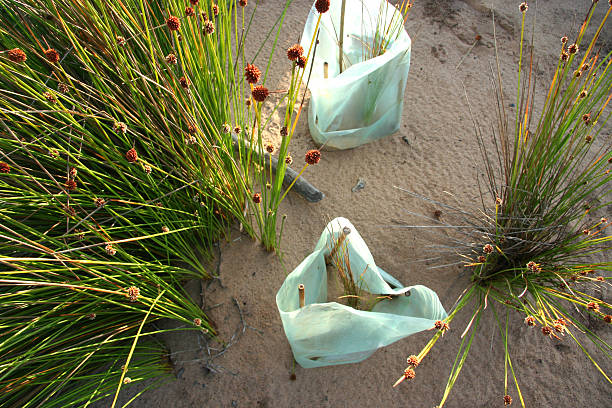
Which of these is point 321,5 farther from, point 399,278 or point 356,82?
point 399,278

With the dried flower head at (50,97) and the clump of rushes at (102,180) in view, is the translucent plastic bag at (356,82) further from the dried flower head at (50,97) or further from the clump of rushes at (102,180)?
the dried flower head at (50,97)

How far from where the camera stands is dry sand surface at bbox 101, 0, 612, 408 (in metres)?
1.27

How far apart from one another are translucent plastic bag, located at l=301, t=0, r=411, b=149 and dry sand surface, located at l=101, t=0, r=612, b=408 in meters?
0.08

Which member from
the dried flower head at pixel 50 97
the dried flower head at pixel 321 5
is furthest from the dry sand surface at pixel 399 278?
the dried flower head at pixel 321 5

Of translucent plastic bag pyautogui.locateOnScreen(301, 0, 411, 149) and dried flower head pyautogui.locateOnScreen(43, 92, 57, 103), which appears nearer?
dried flower head pyautogui.locateOnScreen(43, 92, 57, 103)

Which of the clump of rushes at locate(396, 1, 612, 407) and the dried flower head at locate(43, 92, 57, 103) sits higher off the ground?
the dried flower head at locate(43, 92, 57, 103)

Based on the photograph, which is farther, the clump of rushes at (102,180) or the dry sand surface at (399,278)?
the dry sand surface at (399,278)

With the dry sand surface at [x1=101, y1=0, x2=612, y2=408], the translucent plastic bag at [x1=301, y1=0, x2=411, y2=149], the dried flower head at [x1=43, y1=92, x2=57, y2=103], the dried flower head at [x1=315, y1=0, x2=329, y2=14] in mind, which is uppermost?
the dried flower head at [x1=315, y1=0, x2=329, y2=14]

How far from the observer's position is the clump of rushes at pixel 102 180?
0.98 m

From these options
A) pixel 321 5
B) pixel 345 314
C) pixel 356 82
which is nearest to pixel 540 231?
pixel 345 314

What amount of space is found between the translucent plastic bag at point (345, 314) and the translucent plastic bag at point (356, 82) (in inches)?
23.8

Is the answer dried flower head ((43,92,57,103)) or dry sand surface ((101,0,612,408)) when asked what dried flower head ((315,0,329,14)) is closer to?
dried flower head ((43,92,57,103))

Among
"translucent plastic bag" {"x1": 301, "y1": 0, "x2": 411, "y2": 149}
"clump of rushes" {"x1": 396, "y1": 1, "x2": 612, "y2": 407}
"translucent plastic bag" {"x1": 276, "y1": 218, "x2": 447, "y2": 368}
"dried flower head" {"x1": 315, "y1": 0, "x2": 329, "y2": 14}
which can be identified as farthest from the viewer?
"translucent plastic bag" {"x1": 301, "y1": 0, "x2": 411, "y2": 149}

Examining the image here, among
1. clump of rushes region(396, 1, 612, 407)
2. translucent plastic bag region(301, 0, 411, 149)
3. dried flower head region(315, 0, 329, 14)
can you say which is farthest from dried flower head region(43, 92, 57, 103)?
clump of rushes region(396, 1, 612, 407)
